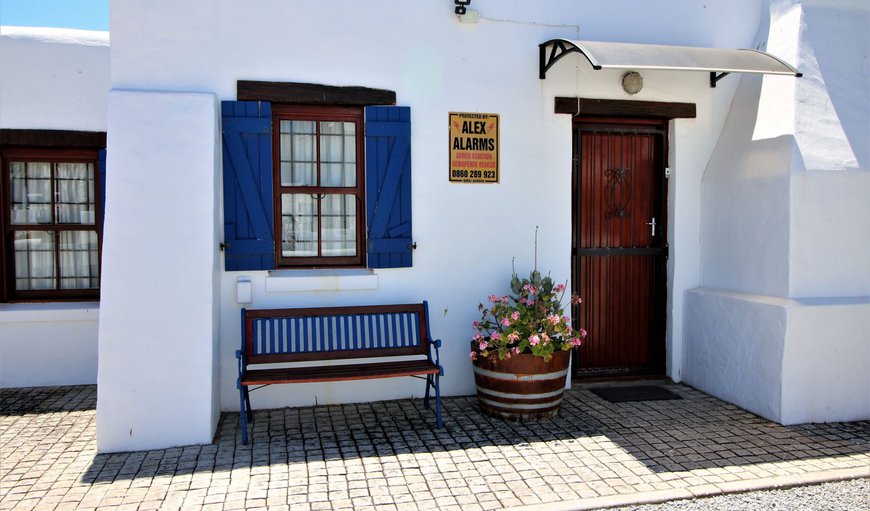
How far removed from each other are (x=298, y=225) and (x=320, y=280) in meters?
0.54

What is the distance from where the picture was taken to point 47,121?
20.7 ft

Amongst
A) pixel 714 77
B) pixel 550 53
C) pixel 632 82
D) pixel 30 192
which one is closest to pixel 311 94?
pixel 550 53

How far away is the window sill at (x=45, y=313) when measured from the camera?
6.20 m

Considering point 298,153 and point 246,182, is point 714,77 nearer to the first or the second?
point 298,153

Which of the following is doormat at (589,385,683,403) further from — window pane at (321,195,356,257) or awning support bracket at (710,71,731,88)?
awning support bracket at (710,71,731,88)

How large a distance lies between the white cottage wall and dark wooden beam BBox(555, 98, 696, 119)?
3.2 inches

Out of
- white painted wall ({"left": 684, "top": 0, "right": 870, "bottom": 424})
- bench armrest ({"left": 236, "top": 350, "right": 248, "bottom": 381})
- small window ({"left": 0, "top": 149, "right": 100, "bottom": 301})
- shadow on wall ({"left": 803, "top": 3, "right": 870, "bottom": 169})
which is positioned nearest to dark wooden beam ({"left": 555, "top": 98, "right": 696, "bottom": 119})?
white painted wall ({"left": 684, "top": 0, "right": 870, "bottom": 424})

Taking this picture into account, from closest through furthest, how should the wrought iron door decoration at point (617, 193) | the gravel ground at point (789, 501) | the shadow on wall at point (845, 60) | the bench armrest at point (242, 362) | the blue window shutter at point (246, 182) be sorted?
the gravel ground at point (789, 501) → the bench armrest at point (242, 362) → the blue window shutter at point (246, 182) → the shadow on wall at point (845, 60) → the wrought iron door decoration at point (617, 193)

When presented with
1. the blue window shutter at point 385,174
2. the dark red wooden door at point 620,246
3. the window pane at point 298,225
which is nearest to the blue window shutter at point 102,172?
the window pane at point 298,225

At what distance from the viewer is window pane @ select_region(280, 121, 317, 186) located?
223 inches

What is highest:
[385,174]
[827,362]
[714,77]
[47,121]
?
[714,77]

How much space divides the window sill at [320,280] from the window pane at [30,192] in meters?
2.80

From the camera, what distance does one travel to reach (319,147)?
5.70 m

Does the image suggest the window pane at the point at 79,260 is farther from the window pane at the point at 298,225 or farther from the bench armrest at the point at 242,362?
the bench armrest at the point at 242,362
